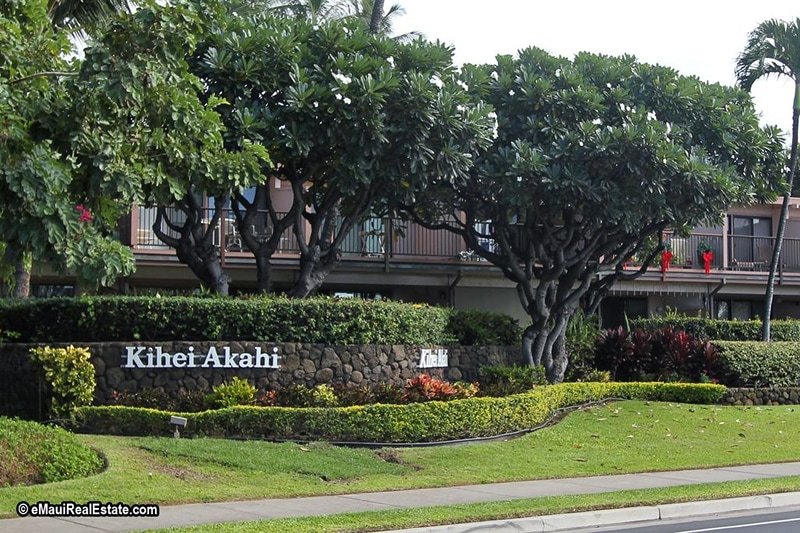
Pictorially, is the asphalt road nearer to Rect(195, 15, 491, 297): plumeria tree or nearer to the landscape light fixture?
the landscape light fixture

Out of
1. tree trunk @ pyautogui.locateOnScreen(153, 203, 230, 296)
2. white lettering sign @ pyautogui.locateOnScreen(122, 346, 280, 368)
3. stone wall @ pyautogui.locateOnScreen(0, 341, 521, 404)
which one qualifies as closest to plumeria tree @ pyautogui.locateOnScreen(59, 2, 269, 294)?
white lettering sign @ pyautogui.locateOnScreen(122, 346, 280, 368)

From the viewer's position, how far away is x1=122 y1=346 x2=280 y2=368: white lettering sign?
18156mm

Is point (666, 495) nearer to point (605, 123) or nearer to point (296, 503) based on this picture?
point (296, 503)

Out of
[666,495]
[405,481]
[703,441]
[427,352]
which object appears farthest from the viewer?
[427,352]

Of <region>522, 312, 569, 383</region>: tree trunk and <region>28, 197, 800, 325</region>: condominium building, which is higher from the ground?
<region>28, 197, 800, 325</region>: condominium building

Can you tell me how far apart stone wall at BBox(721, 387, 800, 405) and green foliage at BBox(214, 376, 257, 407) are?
12208 mm

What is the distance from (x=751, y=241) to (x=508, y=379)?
700 inches

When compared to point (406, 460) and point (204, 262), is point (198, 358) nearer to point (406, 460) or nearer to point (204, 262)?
point (204, 262)

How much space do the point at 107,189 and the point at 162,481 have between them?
144 inches

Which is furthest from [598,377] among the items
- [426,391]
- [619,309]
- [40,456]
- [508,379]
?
[40,456]

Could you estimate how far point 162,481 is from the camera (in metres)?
13.1

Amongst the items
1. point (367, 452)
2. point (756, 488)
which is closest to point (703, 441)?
point (756, 488)

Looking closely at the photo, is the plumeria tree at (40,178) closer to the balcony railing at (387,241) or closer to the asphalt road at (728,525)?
the asphalt road at (728,525)

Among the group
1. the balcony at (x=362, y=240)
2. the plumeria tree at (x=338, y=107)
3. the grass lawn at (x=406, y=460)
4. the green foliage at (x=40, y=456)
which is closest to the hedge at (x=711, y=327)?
the balcony at (x=362, y=240)
